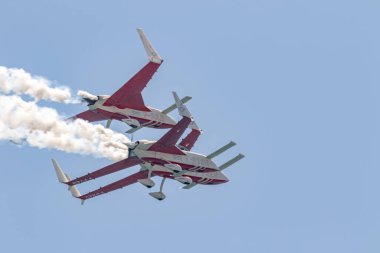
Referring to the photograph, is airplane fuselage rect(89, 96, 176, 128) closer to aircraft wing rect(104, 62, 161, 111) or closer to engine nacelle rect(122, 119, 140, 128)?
engine nacelle rect(122, 119, 140, 128)

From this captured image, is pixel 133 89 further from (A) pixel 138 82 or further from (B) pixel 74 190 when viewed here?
(B) pixel 74 190

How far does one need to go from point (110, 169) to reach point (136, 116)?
226 inches

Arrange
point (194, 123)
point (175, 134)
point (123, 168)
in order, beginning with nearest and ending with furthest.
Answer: point (175, 134) → point (123, 168) → point (194, 123)

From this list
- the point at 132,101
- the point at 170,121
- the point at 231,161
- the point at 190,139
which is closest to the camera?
the point at 231,161

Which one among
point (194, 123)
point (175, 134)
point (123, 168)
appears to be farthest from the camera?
point (194, 123)

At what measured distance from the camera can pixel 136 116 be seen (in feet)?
354

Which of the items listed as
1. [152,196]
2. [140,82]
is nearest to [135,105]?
[140,82]

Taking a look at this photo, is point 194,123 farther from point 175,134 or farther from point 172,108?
point 175,134

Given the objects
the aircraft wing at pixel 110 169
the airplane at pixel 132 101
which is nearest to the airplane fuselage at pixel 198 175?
the aircraft wing at pixel 110 169

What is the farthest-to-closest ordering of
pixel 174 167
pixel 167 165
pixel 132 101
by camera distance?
pixel 132 101, pixel 167 165, pixel 174 167

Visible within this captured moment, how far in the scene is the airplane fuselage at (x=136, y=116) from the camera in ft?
349

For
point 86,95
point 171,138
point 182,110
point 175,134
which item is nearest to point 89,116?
point 86,95

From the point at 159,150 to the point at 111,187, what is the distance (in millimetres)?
11835

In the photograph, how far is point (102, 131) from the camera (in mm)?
104625
